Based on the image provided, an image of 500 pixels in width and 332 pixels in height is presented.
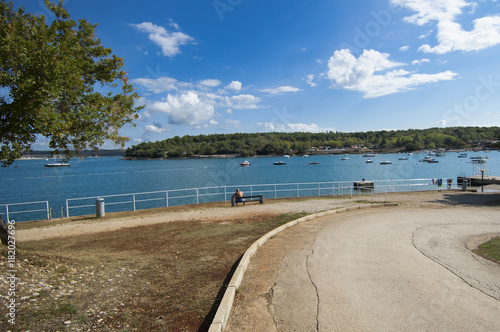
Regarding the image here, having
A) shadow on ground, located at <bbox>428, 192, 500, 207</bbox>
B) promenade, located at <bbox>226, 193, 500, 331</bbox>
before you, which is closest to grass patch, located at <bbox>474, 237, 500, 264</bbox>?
promenade, located at <bbox>226, 193, 500, 331</bbox>

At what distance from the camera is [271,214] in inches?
602

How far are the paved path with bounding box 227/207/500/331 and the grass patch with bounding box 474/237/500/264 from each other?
0.35 meters

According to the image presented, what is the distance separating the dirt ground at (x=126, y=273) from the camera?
4.87 metres

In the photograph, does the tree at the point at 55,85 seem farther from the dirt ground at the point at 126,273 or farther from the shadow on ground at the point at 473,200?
the shadow on ground at the point at 473,200

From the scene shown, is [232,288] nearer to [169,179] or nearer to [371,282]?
[371,282]

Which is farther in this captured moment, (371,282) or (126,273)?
(126,273)

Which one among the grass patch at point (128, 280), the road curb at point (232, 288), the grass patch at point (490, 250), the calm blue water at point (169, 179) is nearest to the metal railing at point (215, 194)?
the calm blue water at point (169, 179)

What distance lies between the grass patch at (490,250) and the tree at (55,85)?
38.3 feet

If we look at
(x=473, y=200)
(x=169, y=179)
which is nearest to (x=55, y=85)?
(x=473, y=200)

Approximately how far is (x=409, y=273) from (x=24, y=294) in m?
8.18

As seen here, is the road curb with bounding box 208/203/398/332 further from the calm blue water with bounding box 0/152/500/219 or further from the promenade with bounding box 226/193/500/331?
the calm blue water with bounding box 0/152/500/219

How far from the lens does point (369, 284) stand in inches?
247

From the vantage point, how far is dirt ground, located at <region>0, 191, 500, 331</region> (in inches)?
192

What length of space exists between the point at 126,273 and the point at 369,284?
18.8 ft
